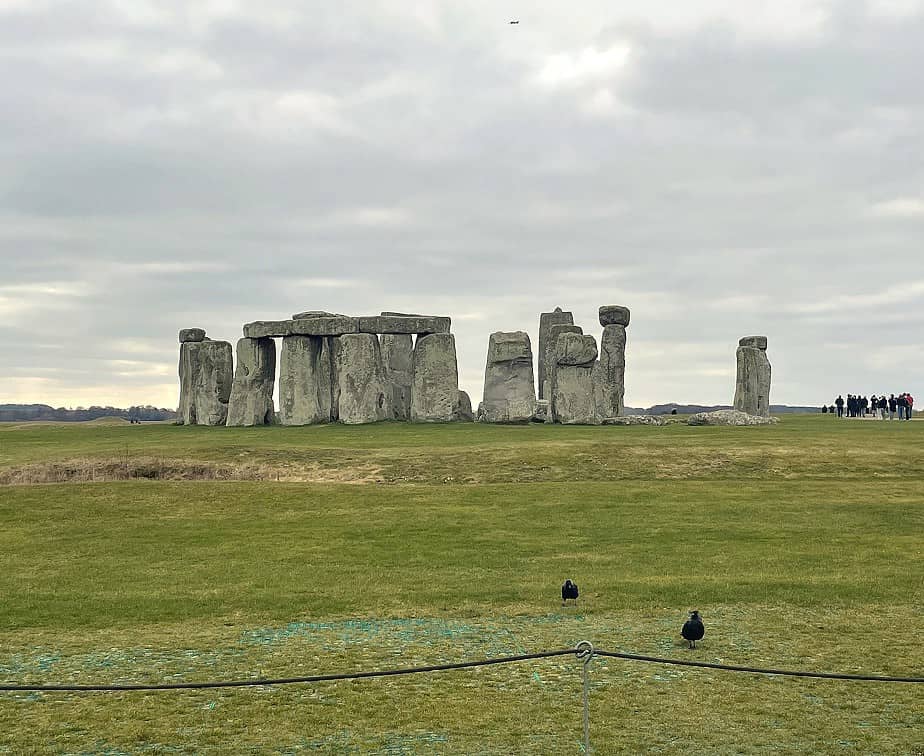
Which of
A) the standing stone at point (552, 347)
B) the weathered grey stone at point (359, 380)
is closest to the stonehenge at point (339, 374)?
the weathered grey stone at point (359, 380)

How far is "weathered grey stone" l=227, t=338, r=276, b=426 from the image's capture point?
3950cm

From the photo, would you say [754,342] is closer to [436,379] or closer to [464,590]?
[436,379]

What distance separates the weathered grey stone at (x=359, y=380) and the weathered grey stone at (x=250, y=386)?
11.5ft

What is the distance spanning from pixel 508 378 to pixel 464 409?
2613mm

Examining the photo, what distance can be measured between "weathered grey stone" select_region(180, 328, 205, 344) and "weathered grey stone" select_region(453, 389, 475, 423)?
1029 centimetres

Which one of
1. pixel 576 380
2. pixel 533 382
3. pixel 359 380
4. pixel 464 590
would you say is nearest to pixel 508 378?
pixel 533 382

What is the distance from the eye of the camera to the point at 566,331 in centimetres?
4016

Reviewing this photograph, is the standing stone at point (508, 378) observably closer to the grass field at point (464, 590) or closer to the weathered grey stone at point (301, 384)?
the weathered grey stone at point (301, 384)

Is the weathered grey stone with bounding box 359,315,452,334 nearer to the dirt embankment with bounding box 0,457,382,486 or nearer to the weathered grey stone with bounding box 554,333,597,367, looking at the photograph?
the weathered grey stone with bounding box 554,333,597,367

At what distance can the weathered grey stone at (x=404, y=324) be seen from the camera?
1515 inches

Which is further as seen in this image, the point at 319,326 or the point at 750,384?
the point at 750,384

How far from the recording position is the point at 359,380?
123 ft

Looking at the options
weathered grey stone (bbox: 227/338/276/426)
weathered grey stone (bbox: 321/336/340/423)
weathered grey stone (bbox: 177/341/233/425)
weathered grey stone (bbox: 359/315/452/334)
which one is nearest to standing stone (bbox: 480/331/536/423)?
weathered grey stone (bbox: 359/315/452/334)

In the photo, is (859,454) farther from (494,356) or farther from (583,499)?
(494,356)
